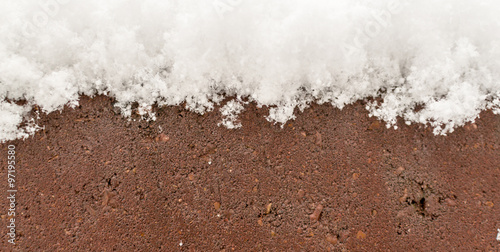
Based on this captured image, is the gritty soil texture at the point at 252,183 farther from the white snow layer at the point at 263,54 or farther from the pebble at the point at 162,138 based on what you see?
the white snow layer at the point at 263,54

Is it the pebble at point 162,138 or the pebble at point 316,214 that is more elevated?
the pebble at point 162,138

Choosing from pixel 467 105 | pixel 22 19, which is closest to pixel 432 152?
pixel 467 105

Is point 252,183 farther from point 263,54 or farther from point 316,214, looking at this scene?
point 263,54

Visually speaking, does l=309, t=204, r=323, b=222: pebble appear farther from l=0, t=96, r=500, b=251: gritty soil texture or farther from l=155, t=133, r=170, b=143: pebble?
l=155, t=133, r=170, b=143: pebble

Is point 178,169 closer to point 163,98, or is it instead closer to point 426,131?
point 163,98

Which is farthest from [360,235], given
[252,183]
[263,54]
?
[263,54]

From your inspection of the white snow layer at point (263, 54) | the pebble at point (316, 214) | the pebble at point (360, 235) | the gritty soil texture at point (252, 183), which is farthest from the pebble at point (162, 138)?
the pebble at point (360, 235)

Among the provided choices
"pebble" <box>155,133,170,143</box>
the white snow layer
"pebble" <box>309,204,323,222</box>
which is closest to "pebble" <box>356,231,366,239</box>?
"pebble" <box>309,204,323,222</box>
